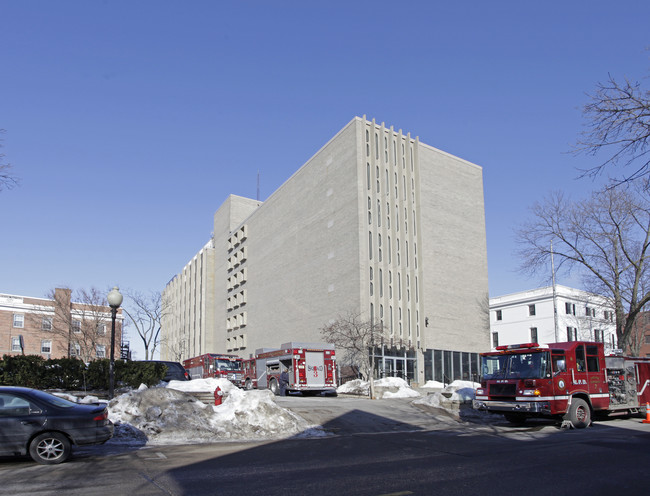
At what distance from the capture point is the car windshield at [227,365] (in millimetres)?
39094

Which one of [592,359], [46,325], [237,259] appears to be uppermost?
[237,259]

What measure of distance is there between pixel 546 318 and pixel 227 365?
1695 inches

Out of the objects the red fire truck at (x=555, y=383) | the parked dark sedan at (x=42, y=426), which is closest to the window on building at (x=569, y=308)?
the red fire truck at (x=555, y=383)

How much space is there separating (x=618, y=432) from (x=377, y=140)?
112 feet

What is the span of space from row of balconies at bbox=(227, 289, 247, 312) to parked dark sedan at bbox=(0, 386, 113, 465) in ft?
184

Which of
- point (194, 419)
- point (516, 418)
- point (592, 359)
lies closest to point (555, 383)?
point (592, 359)

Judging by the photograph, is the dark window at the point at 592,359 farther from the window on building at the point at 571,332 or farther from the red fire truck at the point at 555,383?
the window on building at the point at 571,332

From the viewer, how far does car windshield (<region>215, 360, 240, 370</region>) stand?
1539 inches

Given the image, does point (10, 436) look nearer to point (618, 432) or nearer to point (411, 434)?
point (411, 434)

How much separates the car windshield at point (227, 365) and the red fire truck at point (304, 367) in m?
6.09

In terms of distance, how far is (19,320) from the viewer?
62594mm

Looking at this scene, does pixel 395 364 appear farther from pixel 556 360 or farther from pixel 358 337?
pixel 556 360

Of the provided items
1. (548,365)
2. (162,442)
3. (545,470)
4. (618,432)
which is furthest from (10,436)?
(618,432)

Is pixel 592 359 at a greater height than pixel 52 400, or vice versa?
pixel 592 359
